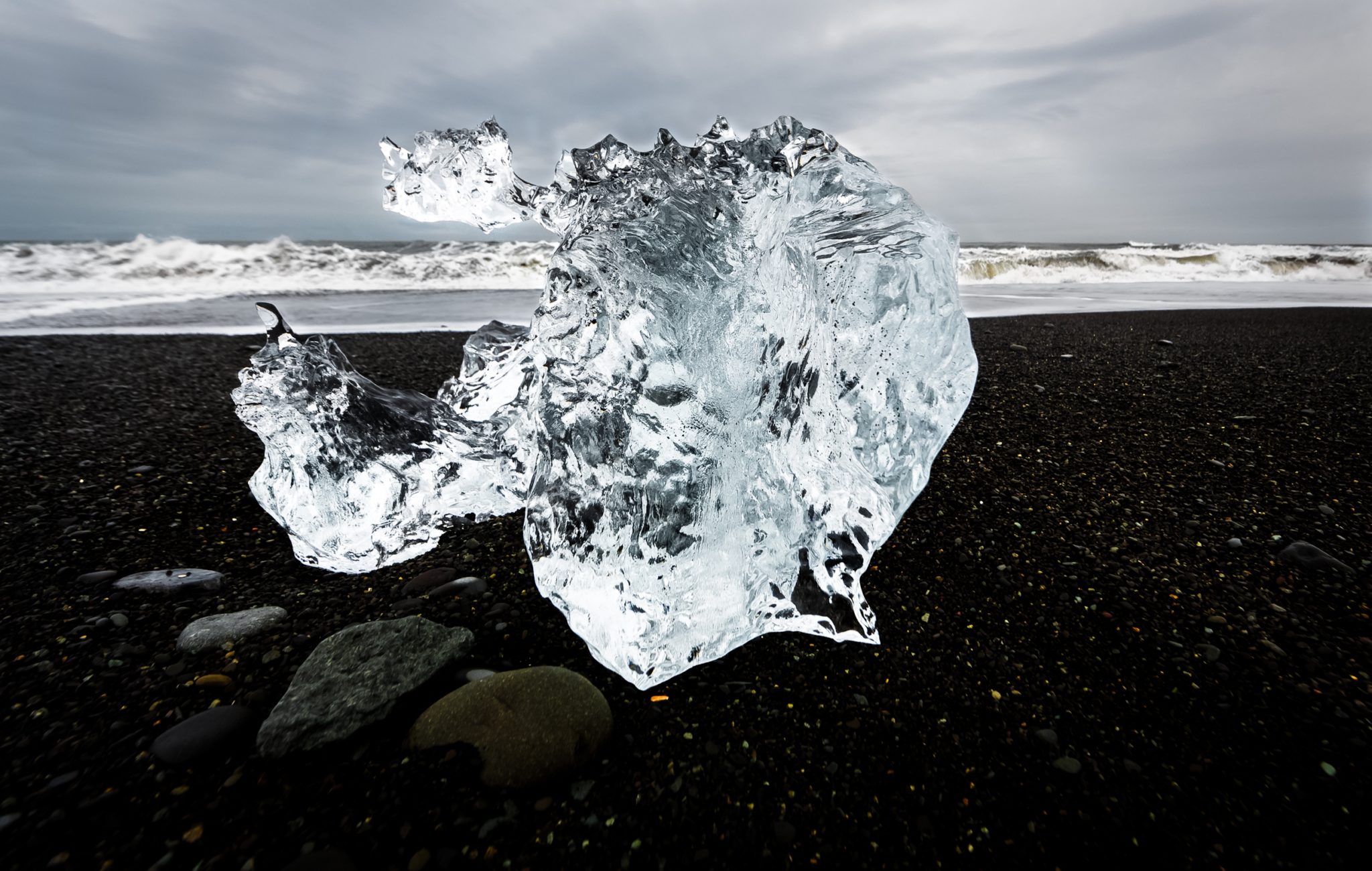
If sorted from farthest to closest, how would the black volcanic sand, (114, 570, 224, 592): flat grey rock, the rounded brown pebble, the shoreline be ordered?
1. the shoreline
2. (114, 570, 224, 592): flat grey rock
3. the rounded brown pebble
4. the black volcanic sand

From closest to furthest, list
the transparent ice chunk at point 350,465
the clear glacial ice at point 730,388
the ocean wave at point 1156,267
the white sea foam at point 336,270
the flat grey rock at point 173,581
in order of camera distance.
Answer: the clear glacial ice at point 730,388
the flat grey rock at point 173,581
the transparent ice chunk at point 350,465
the white sea foam at point 336,270
the ocean wave at point 1156,267

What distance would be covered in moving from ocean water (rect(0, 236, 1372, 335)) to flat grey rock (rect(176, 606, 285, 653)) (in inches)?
244

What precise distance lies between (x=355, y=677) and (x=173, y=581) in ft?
2.95

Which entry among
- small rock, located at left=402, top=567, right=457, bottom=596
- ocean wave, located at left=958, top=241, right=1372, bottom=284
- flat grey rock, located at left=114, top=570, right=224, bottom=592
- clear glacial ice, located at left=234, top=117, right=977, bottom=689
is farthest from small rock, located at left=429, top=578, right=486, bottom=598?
ocean wave, located at left=958, top=241, right=1372, bottom=284

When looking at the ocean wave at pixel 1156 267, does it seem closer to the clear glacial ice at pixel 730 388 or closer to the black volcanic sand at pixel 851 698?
the black volcanic sand at pixel 851 698

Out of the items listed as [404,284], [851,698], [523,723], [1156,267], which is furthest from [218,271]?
[1156,267]

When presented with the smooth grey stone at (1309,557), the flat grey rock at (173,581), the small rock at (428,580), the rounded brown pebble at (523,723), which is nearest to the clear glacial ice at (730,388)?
the rounded brown pebble at (523,723)

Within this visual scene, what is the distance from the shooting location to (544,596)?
178 centimetres

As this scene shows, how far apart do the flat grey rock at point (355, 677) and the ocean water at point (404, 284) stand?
6.49 metres

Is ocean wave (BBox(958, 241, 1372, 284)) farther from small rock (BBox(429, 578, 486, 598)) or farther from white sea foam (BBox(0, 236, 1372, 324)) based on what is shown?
small rock (BBox(429, 578, 486, 598))

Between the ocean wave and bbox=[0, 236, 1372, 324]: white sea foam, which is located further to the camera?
the ocean wave

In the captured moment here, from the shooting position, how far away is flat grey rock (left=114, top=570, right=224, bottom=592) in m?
1.92

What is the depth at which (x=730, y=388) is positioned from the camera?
1.73 metres

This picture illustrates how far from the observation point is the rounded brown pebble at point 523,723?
1.32m
